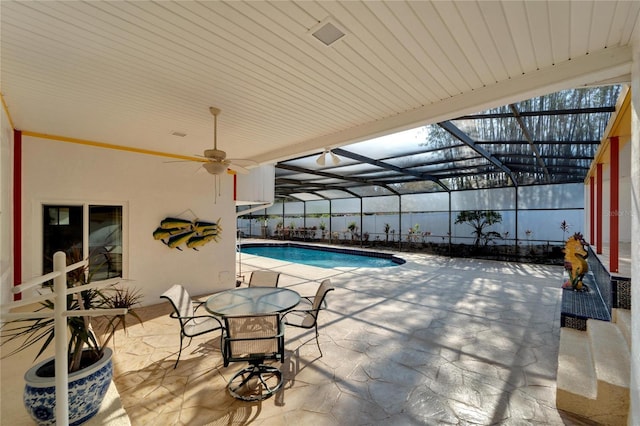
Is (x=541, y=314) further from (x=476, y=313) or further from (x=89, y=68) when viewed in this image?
(x=89, y=68)

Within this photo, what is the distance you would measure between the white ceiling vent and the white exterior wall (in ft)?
12.9

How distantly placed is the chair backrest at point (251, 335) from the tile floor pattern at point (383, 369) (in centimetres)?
40

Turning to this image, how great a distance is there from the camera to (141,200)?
4762mm

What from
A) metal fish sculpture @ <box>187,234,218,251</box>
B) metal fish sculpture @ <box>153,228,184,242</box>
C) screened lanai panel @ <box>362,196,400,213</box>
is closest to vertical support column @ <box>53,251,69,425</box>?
metal fish sculpture @ <box>153,228,184,242</box>

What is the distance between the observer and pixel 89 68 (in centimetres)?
224

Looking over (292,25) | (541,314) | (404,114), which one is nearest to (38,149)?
(292,25)

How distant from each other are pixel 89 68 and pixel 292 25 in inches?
68.2

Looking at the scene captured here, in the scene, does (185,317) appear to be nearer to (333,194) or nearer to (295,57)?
(295,57)

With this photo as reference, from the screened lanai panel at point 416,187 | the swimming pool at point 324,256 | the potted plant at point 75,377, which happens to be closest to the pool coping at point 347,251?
the swimming pool at point 324,256

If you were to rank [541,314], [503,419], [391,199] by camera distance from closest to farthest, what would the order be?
[503,419] → [541,314] → [391,199]

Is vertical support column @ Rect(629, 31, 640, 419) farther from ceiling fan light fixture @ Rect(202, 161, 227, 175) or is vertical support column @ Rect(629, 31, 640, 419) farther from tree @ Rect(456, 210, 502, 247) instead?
tree @ Rect(456, 210, 502, 247)

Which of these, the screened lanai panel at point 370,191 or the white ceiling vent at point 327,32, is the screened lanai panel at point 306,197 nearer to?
the screened lanai panel at point 370,191

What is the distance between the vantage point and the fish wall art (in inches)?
194

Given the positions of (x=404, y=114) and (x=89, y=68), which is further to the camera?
(x=404, y=114)
